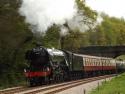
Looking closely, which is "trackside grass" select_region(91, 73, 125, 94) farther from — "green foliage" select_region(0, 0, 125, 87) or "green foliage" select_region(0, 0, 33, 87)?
"green foliage" select_region(0, 0, 33, 87)

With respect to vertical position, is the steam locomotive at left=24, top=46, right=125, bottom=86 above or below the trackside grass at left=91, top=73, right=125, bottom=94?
above

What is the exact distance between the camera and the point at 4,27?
39.8 m

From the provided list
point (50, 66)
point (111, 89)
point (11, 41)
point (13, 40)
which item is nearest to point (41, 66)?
point (50, 66)

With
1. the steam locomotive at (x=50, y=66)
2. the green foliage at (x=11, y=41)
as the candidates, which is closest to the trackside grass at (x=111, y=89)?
the steam locomotive at (x=50, y=66)

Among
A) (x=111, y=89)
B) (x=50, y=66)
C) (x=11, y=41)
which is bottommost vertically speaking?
(x=111, y=89)

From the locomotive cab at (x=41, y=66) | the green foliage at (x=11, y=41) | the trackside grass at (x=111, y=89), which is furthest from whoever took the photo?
the green foliage at (x=11, y=41)

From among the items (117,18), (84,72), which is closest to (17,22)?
(84,72)

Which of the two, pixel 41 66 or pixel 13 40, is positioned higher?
pixel 13 40

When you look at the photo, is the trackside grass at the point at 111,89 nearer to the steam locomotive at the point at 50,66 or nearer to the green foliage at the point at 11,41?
the steam locomotive at the point at 50,66

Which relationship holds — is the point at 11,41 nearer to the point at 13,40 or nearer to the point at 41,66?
the point at 13,40

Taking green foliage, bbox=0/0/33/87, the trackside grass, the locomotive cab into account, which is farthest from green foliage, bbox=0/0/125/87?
the trackside grass

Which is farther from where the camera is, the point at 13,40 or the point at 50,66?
the point at 13,40

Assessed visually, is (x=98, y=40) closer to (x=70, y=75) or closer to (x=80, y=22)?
(x=80, y=22)

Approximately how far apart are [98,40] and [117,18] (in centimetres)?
4234
